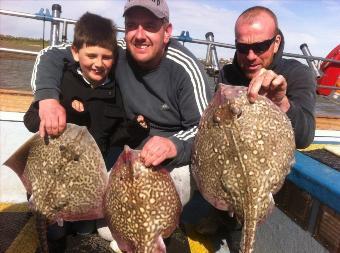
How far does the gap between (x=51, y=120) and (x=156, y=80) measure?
120 centimetres

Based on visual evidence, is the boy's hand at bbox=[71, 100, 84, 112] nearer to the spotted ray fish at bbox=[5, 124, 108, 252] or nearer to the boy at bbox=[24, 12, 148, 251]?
the boy at bbox=[24, 12, 148, 251]

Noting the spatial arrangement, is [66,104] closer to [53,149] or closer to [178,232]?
[53,149]

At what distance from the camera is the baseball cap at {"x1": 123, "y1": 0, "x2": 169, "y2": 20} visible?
3.18 metres

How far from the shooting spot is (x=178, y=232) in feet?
13.5

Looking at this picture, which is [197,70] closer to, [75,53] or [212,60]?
[75,53]

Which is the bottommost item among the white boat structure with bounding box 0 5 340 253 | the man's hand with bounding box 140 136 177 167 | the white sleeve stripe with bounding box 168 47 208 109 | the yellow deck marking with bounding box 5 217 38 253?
the yellow deck marking with bounding box 5 217 38 253

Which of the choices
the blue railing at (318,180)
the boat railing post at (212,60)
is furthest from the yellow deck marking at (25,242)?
the boat railing post at (212,60)

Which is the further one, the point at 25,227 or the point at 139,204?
the point at 25,227

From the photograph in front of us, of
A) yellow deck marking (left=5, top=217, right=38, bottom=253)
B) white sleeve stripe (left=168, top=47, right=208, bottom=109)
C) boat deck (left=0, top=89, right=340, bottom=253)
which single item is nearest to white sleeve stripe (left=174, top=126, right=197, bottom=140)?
white sleeve stripe (left=168, top=47, right=208, bottom=109)

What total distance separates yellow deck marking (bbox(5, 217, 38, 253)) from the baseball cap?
2444 millimetres

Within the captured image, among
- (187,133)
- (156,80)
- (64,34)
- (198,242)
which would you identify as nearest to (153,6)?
(156,80)

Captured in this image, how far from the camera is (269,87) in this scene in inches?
102

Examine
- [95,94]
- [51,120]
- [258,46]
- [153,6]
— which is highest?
[153,6]

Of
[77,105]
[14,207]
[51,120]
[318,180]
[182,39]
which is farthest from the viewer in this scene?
[182,39]
